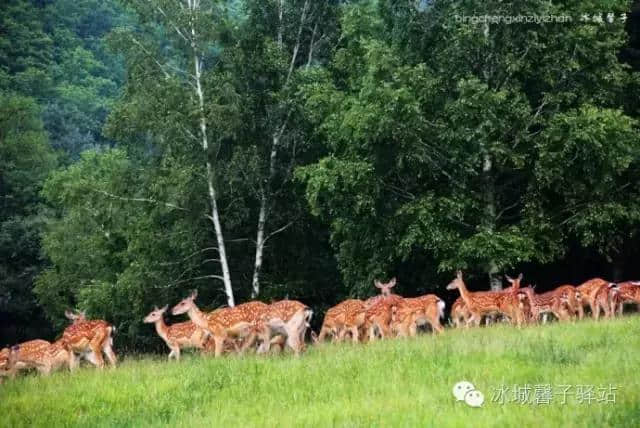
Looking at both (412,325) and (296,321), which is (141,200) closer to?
(412,325)

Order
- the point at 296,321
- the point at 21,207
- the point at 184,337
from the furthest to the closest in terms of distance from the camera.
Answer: the point at 21,207
the point at 184,337
the point at 296,321

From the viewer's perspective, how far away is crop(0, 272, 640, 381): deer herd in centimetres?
1055

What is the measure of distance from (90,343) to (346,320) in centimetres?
391

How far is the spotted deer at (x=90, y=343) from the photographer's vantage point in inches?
424

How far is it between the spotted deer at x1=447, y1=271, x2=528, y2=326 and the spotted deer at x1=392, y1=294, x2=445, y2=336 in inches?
31.5

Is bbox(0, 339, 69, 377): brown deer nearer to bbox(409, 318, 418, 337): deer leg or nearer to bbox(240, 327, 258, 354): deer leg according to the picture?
bbox(240, 327, 258, 354): deer leg

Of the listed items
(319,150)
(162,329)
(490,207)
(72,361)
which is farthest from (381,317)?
(319,150)

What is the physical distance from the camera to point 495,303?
42.5 feet

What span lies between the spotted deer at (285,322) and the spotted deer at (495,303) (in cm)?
357

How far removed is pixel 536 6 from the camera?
14867mm

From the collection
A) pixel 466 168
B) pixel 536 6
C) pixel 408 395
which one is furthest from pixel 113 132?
pixel 408 395

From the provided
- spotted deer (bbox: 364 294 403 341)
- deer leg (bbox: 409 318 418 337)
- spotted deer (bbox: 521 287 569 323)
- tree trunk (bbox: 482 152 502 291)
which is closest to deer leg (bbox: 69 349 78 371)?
spotted deer (bbox: 364 294 403 341)

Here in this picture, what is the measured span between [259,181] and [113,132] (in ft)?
11.4

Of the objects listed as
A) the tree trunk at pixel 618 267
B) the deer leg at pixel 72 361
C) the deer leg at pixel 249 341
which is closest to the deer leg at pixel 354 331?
the deer leg at pixel 249 341
